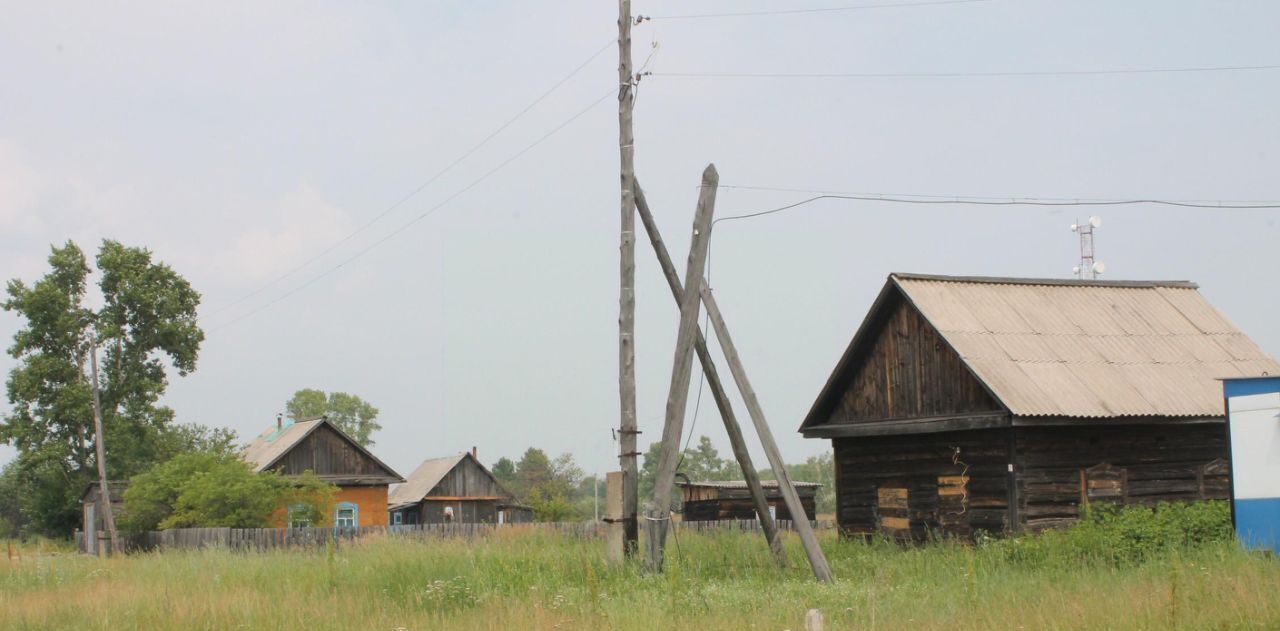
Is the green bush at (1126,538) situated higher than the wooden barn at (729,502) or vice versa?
the green bush at (1126,538)

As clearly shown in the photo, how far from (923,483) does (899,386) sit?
1.82m

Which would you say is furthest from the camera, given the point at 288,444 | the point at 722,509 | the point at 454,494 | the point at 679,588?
the point at 454,494

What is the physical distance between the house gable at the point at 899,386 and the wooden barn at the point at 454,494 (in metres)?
37.4

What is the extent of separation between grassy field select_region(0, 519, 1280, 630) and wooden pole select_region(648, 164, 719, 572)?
112 centimetres

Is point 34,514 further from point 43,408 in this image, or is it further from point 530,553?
point 530,553

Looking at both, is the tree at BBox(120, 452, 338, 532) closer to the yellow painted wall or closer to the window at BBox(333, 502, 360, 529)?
the window at BBox(333, 502, 360, 529)

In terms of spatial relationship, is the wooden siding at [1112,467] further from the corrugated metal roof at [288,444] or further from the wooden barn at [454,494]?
the wooden barn at [454,494]

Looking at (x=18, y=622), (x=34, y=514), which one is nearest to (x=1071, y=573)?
(x=18, y=622)

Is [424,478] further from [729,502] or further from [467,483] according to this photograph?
[729,502]

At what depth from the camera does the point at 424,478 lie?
6175cm

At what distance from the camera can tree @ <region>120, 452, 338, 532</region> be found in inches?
1348

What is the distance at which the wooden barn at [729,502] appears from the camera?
41.2 meters

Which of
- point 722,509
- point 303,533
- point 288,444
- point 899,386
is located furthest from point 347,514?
point 899,386

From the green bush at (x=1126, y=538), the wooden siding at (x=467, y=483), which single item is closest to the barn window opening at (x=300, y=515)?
the wooden siding at (x=467, y=483)
